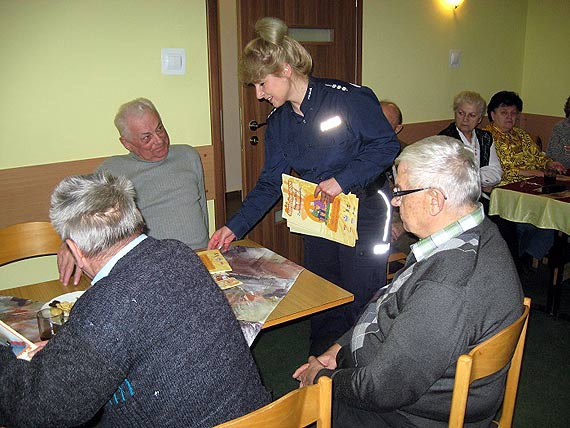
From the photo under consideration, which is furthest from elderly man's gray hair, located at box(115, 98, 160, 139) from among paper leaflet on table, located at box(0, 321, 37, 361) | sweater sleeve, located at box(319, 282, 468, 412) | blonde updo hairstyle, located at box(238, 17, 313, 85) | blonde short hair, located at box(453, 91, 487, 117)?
blonde short hair, located at box(453, 91, 487, 117)

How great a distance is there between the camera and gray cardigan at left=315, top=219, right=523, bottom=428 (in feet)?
4.44

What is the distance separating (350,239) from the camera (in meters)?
2.18

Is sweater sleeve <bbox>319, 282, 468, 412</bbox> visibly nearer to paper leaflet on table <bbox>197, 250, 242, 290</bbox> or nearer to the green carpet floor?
paper leaflet on table <bbox>197, 250, 242, 290</bbox>

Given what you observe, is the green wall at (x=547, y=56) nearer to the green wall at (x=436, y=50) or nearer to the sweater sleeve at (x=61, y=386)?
the green wall at (x=436, y=50)

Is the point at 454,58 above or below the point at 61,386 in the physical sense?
above

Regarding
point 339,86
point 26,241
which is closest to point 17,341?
point 26,241

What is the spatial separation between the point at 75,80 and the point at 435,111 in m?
3.13

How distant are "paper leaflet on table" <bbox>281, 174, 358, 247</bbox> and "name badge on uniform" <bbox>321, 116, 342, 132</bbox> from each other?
0.26 m

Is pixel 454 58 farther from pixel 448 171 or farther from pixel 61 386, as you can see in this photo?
pixel 61 386

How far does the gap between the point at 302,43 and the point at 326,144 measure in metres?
1.77

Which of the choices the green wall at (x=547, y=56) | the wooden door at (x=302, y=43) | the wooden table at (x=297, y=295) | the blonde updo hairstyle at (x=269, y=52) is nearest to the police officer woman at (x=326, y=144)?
the blonde updo hairstyle at (x=269, y=52)

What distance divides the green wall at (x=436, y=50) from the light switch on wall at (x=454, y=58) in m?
0.04

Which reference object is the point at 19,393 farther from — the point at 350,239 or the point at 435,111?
the point at 435,111

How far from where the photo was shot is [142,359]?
1178 mm
